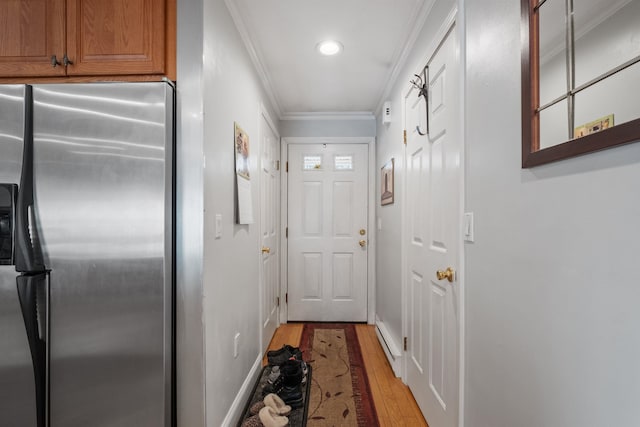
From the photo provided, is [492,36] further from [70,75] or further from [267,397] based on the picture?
[267,397]

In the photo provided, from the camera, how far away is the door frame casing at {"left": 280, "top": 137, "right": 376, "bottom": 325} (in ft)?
11.0

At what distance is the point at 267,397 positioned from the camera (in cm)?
182

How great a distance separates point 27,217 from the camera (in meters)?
1.18

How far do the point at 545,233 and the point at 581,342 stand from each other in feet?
0.89

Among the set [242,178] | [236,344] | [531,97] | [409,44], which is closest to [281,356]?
[236,344]

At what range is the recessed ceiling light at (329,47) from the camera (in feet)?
6.64

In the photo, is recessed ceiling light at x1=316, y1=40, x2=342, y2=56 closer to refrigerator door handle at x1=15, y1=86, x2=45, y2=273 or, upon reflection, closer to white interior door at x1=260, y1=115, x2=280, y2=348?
white interior door at x1=260, y1=115, x2=280, y2=348

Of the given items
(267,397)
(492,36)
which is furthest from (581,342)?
(267,397)

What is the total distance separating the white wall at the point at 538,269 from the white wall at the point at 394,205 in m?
0.61

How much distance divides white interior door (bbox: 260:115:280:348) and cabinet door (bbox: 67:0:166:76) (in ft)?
3.84

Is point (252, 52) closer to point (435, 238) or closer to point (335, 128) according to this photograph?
point (335, 128)

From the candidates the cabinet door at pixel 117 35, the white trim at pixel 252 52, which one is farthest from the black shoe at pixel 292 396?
the white trim at pixel 252 52

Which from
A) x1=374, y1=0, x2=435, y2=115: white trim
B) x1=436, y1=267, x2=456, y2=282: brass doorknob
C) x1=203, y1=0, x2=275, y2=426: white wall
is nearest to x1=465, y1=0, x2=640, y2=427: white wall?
x1=436, y1=267, x2=456, y2=282: brass doorknob

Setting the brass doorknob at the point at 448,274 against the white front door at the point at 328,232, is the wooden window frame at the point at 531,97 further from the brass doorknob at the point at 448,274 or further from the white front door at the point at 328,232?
the white front door at the point at 328,232
